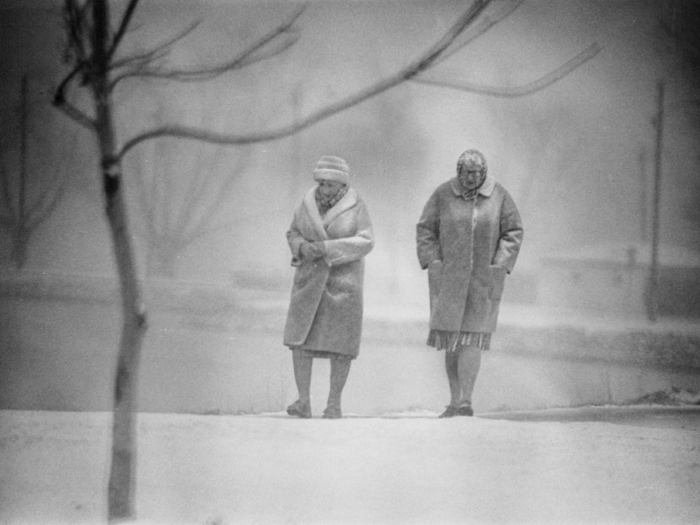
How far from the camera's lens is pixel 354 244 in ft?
15.0

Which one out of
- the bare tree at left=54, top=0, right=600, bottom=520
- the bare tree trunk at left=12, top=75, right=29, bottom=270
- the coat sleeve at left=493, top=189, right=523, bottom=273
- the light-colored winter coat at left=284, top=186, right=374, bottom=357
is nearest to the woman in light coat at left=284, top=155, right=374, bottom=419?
the light-colored winter coat at left=284, top=186, right=374, bottom=357

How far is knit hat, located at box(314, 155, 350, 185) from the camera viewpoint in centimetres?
455

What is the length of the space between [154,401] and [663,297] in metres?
2.42

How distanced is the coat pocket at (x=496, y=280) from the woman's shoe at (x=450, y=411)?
1.80 ft

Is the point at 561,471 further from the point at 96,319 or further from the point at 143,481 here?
the point at 96,319

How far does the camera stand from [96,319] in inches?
179

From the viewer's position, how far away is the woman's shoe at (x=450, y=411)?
15.4ft

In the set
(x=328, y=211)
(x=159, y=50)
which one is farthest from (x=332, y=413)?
(x=159, y=50)

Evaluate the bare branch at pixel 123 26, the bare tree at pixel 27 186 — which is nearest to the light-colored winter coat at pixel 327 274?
the bare tree at pixel 27 186

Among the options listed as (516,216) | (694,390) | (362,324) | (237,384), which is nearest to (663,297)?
(694,390)

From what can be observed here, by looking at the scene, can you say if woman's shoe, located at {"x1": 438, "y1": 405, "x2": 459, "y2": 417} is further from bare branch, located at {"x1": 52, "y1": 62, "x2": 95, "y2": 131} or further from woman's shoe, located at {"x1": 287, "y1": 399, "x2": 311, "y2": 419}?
bare branch, located at {"x1": 52, "y1": 62, "x2": 95, "y2": 131}

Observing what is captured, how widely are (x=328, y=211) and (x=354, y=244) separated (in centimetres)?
19

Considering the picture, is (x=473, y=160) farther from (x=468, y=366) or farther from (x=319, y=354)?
(x=319, y=354)

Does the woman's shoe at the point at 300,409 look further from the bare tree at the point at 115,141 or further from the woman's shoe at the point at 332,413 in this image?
the bare tree at the point at 115,141
